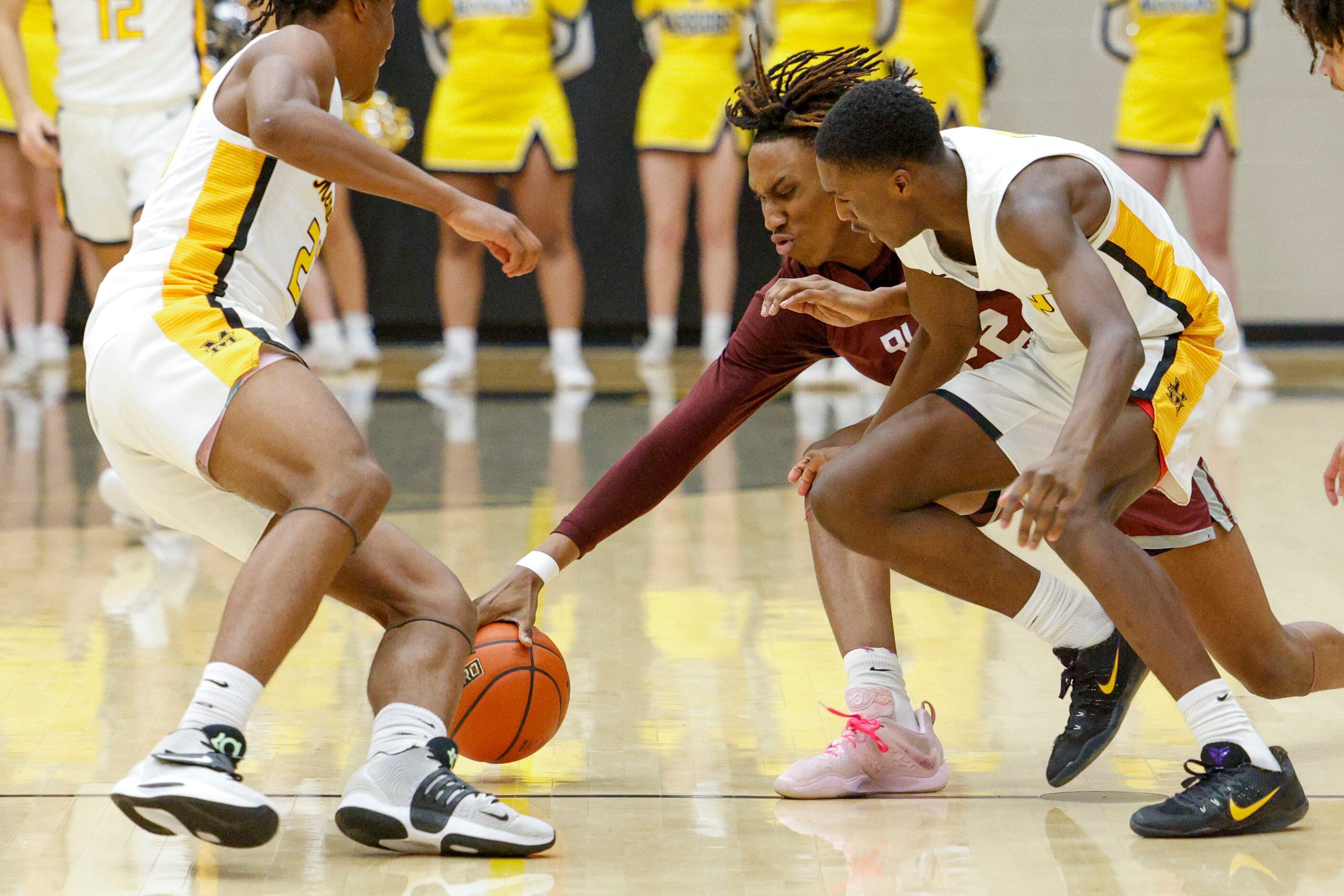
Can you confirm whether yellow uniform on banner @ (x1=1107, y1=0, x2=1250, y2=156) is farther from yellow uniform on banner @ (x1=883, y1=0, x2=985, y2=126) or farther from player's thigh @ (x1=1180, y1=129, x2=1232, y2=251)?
yellow uniform on banner @ (x1=883, y1=0, x2=985, y2=126)

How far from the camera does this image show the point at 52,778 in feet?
9.91

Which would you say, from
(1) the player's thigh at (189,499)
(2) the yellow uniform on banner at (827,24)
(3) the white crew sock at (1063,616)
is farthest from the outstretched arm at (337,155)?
(2) the yellow uniform on banner at (827,24)

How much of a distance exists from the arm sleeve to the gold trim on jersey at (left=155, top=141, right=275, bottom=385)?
82 centimetres

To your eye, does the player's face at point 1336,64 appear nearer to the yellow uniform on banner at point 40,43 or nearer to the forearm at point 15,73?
the forearm at point 15,73

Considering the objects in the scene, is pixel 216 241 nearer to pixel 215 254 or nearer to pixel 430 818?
pixel 215 254

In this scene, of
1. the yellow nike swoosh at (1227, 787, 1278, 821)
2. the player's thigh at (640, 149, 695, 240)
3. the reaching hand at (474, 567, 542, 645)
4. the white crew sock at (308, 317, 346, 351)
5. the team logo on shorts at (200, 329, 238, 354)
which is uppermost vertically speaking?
the team logo on shorts at (200, 329, 238, 354)

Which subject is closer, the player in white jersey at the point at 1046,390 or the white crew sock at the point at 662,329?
the player in white jersey at the point at 1046,390

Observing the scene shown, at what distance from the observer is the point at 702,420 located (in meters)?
3.43

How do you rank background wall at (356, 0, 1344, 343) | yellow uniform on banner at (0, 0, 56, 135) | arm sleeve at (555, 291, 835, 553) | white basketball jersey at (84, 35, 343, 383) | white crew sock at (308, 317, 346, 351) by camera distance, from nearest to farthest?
white basketball jersey at (84, 35, 343, 383) → arm sleeve at (555, 291, 835, 553) → yellow uniform on banner at (0, 0, 56, 135) → white crew sock at (308, 317, 346, 351) → background wall at (356, 0, 1344, 343)

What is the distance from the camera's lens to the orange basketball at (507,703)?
3.03 m

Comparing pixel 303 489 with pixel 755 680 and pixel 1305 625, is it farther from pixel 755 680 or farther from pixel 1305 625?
pixel 1305 625

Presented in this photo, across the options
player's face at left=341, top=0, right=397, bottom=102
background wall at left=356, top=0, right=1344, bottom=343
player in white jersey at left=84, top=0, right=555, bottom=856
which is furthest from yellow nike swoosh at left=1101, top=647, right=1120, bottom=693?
background wall at left=356, top=0, right=1344, bottom=343

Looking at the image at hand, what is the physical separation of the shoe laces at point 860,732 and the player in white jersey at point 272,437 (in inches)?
24.9

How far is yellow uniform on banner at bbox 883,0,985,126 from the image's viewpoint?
8938 millimetres
